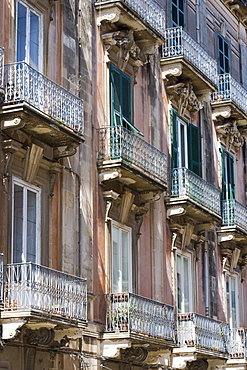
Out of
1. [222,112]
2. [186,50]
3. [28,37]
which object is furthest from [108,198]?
[222,112]

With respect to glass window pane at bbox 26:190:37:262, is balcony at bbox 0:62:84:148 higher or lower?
higher

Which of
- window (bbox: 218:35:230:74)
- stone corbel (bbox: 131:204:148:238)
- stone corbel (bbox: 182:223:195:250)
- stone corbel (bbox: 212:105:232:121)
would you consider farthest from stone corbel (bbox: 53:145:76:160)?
window (bbox: 218:35:230:74)

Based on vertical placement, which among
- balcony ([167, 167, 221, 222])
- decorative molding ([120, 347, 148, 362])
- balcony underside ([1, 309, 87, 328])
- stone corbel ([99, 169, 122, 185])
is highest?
balcony ([167, 167, 221, 222])

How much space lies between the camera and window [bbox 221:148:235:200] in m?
29.3

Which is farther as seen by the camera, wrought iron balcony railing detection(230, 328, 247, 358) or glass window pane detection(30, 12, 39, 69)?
wrought iron balcony railing detection(230, 328, 247, 358)

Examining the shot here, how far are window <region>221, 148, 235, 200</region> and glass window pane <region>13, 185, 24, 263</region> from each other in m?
11.5

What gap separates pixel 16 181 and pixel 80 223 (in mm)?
2580

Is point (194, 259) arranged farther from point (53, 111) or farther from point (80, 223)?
point (53, 111)

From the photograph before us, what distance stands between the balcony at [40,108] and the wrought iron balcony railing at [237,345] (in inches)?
389

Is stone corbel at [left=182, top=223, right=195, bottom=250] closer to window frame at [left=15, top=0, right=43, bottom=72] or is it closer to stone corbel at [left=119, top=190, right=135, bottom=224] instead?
stone corbel at [left=119, top=190, right=135, bottom=224]

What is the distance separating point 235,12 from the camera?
3253 centimetres

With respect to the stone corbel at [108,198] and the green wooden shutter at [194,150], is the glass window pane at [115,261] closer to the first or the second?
the stone corbel at [108,198]

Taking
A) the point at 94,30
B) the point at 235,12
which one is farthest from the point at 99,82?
the point at 235,12

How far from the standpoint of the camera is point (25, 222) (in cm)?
1872
